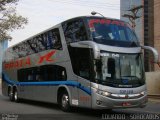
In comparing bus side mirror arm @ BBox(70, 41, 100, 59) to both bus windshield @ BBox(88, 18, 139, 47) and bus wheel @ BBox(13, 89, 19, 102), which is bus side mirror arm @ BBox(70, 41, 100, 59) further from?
bus wheel @ BBox(13, 89, 19, 102)

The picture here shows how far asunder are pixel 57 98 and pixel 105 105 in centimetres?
405

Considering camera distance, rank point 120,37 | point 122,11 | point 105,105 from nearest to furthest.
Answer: point 105,105 < point 120,37 < point 122,11

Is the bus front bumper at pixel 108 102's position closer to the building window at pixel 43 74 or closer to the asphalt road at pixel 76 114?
the asphalt road at pixel 76 114

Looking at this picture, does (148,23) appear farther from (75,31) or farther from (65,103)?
(75,31)

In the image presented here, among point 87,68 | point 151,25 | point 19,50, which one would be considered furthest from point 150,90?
point 151,25

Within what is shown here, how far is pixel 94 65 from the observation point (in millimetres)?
16438

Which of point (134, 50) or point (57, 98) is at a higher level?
point (134, 50)

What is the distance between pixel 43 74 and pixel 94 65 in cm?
582

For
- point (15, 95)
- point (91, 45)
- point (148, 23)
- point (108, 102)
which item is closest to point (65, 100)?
point (108, 102)

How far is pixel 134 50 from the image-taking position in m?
17.1

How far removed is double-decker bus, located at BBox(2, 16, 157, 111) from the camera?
1633 cm

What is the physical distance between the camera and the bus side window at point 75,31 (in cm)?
1743

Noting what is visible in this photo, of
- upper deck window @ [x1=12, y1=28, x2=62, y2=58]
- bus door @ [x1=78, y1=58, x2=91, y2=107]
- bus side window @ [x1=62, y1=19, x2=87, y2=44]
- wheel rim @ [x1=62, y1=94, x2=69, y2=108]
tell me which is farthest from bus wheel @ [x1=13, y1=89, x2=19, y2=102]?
bus door @ [x1=78, y1=58, x2=91, y2=107]

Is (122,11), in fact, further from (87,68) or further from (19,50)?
(87,68)
